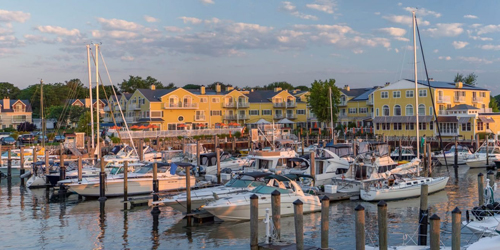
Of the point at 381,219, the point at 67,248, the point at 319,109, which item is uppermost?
the point at 319,109

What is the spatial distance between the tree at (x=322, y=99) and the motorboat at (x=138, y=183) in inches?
1883

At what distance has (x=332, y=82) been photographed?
273 feet

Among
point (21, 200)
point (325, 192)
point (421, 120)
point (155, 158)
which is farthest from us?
point (421, 120)

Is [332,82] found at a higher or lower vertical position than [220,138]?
higher

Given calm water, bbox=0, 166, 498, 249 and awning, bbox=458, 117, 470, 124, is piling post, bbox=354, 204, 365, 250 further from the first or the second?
awning, bbox=458, 117, 470, 124

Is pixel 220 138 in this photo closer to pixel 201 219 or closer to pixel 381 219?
pixel 201 219

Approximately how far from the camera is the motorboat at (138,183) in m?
33.9

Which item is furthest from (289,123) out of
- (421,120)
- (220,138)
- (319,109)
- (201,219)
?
(201,219)

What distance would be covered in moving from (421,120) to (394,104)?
5461 mm

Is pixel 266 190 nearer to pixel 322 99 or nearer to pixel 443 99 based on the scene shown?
pixel 443 99

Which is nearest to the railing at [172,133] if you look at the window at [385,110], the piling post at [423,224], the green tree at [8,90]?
the window at [385,110]

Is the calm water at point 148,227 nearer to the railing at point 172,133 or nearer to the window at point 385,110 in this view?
the railing at point 172,133

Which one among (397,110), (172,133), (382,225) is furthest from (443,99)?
(382,225)

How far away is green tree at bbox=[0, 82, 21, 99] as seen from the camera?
128 meters
